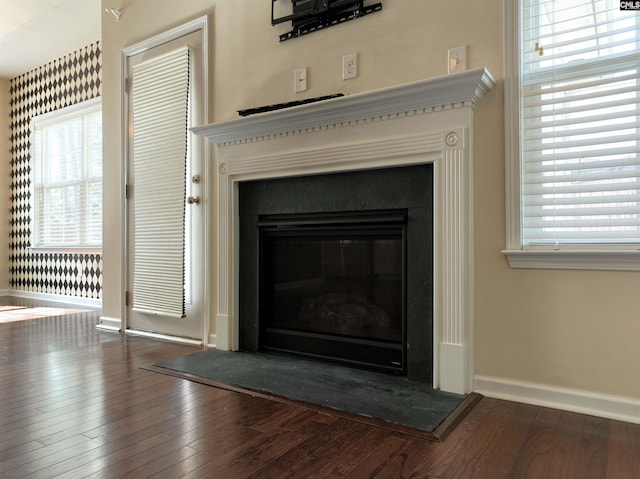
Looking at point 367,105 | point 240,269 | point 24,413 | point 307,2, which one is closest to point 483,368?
point 367,105

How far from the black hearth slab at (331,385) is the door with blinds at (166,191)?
2.07 feet

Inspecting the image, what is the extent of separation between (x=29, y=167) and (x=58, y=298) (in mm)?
1833

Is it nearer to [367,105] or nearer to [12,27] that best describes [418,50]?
[367,105]

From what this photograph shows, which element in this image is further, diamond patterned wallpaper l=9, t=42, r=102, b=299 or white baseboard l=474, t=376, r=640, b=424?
diamond patterned wallpaper l=9, t=42, r=102, b=299

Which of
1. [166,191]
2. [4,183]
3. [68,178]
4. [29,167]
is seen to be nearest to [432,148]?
[166,191]

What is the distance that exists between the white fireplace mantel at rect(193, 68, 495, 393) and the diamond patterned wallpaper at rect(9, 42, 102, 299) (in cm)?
332

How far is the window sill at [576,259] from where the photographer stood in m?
1.80

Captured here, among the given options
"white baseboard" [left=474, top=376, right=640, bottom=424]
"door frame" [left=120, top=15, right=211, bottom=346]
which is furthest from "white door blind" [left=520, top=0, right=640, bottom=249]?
"door frame" [left=120, top=15, right=211, bottom=346]

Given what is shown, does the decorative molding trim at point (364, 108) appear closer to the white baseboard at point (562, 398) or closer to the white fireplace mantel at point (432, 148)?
the white fireplace mantel at point (432, 148)

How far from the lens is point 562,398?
1.93 m

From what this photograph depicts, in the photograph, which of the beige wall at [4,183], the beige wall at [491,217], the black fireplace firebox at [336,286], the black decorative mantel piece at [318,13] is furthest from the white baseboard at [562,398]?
the beige wall at [4,183]

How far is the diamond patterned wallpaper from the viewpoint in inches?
197

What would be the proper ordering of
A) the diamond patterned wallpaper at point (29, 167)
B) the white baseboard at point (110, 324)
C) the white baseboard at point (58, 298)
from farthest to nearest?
1. the diamond patterned wallpaper at point (29, 167)
2. the white baseboard at point (58, 298)
3. the white baseboard at point (110, 324)

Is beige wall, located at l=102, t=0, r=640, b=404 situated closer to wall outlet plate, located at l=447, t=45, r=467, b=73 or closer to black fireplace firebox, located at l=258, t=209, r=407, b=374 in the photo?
wall outlet plate, located at l=447, t=45, r=467, b=73
